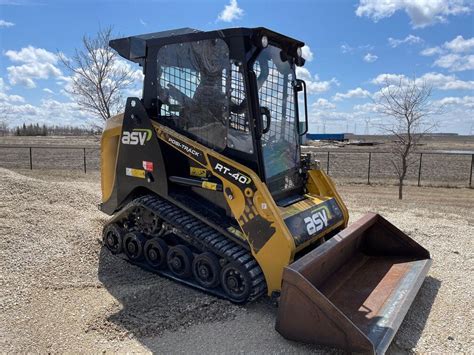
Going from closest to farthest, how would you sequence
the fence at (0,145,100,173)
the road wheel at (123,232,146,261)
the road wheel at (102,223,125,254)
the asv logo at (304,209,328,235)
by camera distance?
the asv logo at (304,209,328,235) < the road wheel at (123,232,146,261) < the road wheel at (102,223,125,254) < the fence at (0,145,100,173)

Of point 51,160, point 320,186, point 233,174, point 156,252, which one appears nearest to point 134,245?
point 156,252

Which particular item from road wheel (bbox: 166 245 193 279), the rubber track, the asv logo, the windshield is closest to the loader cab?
the windshield

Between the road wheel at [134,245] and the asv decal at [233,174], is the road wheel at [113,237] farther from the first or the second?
the asv decal at [233,174]

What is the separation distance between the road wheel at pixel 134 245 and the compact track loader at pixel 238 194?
0.06ft

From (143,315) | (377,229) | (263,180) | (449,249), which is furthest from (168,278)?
(449,249)

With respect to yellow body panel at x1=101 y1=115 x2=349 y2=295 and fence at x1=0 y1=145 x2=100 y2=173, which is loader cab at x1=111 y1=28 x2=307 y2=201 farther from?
fence at x1=0 y1=145 x2=100 y2=173

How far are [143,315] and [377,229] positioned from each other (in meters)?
3.26

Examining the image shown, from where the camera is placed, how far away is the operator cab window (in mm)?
4613

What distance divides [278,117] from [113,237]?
9.55ft

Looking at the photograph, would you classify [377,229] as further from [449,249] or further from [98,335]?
[98,335]

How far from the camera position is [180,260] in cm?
492

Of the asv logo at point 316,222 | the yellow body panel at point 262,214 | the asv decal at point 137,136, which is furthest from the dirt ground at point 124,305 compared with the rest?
the asv decal at point 137,136

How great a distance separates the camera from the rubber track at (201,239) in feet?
14.0

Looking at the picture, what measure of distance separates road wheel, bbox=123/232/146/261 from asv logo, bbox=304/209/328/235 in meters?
2.24
